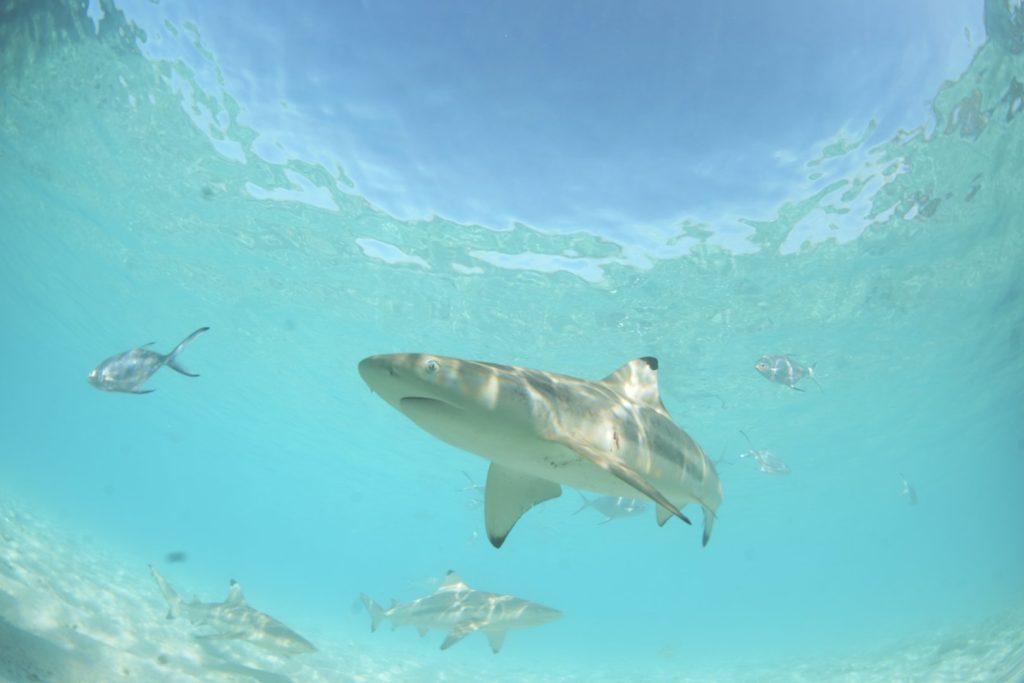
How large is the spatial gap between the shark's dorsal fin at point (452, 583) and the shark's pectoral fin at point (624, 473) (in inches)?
315

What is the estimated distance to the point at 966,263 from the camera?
1692 centimetres

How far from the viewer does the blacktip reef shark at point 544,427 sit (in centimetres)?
285

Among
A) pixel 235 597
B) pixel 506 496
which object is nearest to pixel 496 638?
pixel 235 597

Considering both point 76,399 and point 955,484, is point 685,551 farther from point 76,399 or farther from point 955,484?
point 76,399

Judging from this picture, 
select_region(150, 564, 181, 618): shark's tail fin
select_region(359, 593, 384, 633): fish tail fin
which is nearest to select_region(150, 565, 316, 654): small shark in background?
select_region(150, 564, 181, 618): shark's tail fin

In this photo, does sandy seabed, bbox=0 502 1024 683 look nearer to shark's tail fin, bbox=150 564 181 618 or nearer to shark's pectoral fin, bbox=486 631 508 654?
shark's tail fin, bbox=150 564 181 618

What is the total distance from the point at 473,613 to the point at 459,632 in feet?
2.21

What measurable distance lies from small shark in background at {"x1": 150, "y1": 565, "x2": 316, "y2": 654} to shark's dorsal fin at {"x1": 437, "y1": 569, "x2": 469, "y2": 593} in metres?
2.41

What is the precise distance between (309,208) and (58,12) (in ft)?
22.9

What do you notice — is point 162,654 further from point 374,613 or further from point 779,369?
point 779,369

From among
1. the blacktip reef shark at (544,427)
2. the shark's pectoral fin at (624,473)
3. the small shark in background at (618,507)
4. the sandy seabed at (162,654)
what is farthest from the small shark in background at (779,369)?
the shark's pectoral fin at (624,473)

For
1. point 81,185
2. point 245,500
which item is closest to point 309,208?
point 81,185

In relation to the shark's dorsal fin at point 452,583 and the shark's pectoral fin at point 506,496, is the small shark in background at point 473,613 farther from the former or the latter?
the shark's pectoral fin at point 506,496

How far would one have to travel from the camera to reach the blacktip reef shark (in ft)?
9.36
